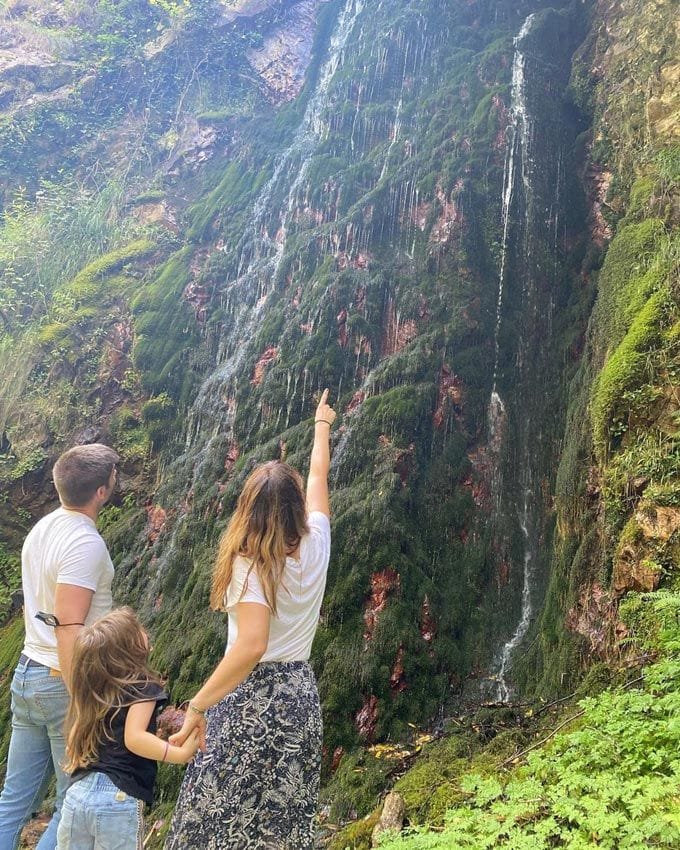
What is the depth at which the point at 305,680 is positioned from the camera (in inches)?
93.4

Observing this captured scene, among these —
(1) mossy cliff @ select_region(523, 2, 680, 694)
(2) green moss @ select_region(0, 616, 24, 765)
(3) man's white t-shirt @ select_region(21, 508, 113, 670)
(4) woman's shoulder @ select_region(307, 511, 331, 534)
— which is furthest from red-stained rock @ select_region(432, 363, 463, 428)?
(2) green moss @ select_region(0, 616, 24, 765)

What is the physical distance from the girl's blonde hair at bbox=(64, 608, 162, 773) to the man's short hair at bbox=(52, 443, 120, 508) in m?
0.64

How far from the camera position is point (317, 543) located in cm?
253

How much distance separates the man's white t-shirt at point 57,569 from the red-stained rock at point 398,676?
5.48 metres

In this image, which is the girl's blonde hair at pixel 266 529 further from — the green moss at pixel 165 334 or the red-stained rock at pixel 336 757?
the green moss at pixel 165 334

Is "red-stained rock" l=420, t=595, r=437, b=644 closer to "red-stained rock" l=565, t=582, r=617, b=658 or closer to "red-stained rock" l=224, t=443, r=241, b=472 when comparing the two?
"red-stained rock" l=565, t=582, r=617, b=658

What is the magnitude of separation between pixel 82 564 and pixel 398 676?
5.82m

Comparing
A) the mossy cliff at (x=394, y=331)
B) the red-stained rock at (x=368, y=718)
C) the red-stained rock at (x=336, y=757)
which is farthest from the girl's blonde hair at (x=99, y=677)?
the red-stained rock at (x=368, y=718)

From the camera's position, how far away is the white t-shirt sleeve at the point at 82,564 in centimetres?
267

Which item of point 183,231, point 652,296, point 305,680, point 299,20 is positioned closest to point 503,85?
point 652,296

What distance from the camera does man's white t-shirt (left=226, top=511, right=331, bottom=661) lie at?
2266mm

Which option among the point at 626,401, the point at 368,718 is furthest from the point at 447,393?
the point at 368,718

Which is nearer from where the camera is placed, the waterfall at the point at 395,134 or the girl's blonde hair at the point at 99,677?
the girl's blonde hair at the point at 99,677

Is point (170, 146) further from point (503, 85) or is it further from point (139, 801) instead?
point (139, 801)
